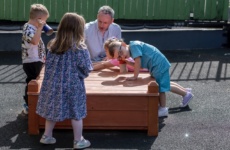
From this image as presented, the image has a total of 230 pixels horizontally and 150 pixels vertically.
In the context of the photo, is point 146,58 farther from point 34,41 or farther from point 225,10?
point 225,10

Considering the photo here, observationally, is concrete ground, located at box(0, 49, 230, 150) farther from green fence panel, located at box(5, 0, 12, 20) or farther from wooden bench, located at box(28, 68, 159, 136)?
green fence panel, located at box(5, 0, 12, 20)

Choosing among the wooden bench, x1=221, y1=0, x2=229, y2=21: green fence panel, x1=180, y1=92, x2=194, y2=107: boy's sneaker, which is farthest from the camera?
x1=221, y1=0, x2=229, y2=21: green fence panel

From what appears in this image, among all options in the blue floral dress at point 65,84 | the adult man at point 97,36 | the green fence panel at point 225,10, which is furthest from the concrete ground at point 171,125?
the green fence panel at point 225,10

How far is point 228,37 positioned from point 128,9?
2.44 m

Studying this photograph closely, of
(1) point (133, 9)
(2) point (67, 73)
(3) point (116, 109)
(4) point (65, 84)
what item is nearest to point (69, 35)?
(2) point (67, 73)

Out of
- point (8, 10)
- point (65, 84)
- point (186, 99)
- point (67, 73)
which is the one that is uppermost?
point (8, 10)

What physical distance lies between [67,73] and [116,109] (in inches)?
31.2

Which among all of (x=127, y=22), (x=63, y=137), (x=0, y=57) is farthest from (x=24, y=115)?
(x=127, y=22)

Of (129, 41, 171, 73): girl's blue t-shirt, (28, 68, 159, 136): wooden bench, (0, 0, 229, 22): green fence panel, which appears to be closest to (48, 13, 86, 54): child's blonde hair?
(28, 68, 159, 136): wooden bench

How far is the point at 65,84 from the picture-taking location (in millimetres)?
4836

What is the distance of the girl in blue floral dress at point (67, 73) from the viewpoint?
482 centimetres

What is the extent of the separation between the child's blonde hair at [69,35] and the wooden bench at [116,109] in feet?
2.03

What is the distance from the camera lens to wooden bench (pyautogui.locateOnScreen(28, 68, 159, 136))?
5281 mm

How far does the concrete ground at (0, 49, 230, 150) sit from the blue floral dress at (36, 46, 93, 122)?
1.26 ft
